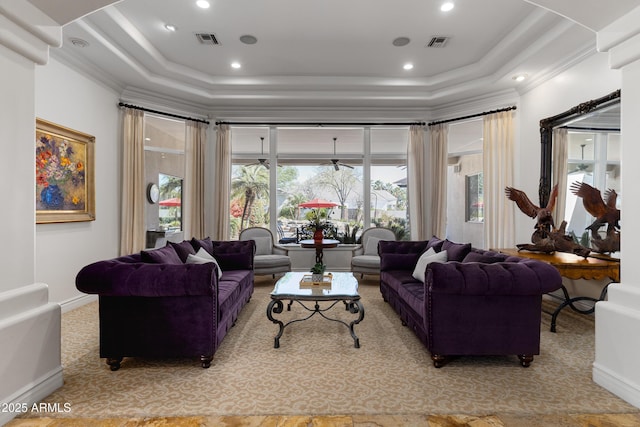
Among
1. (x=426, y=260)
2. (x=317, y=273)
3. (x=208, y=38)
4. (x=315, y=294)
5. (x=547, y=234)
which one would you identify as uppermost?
(x=208, y=38)

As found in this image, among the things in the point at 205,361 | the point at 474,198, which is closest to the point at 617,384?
the point at 205,361

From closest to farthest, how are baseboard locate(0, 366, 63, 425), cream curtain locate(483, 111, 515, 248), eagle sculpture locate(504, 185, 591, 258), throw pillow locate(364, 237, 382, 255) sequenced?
baseboard locate(0, 366, 63, 425) < eagle sculpture locate(504, 185, 591, 258) < cream curtain locate(483, 111, 515, 248) < throw pillow locate(364, 237, 382, 255)

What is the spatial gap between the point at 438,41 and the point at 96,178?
4.89m

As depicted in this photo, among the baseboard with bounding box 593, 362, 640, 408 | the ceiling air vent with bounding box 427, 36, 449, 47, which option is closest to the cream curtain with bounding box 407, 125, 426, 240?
the ceiling air vent with bounding box 427, 36, 449, 47

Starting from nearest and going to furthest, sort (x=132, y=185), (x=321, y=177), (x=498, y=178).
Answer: (x=132, y=185)
(x=498, y=178)
(x=321, y=177)

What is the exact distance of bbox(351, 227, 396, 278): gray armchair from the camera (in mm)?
5332

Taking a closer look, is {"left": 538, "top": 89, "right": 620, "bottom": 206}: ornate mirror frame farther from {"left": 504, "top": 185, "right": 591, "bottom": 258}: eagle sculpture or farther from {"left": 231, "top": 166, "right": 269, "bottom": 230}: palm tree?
{"left": 231, "top": 166, "right": 269, "bottom": 230}: palm tree

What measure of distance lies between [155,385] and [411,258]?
3.13 metres

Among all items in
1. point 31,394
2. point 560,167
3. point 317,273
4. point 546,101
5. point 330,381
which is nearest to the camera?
point 31,394

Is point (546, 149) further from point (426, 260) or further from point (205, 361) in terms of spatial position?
point (205, 361)

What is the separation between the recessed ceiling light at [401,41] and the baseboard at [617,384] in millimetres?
3874

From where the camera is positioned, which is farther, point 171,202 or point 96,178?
point 171,202

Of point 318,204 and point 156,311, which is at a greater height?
point 318,204

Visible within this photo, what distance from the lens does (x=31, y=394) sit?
81.8 inches
